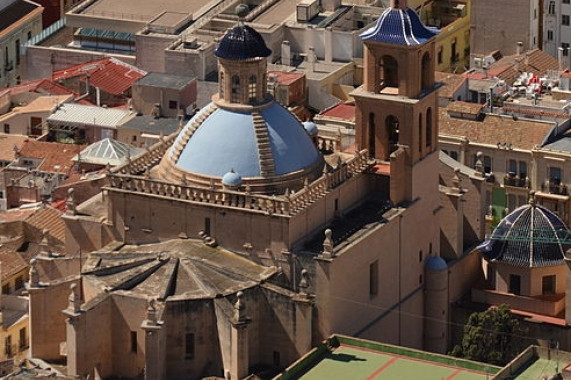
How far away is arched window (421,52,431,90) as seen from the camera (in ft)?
590

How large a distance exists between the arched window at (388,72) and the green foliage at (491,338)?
13055mm

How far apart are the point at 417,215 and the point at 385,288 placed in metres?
4.69

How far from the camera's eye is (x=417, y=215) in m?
180

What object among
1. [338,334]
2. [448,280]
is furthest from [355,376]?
[448,280]

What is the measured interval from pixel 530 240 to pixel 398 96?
11.6m

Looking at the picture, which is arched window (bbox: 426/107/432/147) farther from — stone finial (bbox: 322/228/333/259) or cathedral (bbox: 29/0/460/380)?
stone finial (bbox: 322/228/333/259)

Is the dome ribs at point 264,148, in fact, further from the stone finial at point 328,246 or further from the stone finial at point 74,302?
the stone finial at point 74,302

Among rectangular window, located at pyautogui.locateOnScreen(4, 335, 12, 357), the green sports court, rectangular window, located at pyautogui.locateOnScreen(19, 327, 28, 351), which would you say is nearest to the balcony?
the green sports court

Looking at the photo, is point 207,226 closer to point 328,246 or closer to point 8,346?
point 328,246

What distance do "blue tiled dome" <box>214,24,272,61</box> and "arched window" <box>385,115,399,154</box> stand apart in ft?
28.8

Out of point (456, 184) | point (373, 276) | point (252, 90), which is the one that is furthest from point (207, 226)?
point (456, 184)

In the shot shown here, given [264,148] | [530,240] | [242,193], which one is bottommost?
[530,240]

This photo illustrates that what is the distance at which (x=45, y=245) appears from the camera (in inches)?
7136

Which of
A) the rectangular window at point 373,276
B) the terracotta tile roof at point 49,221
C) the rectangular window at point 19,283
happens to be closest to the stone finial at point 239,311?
the rectangular window at point 373,276
